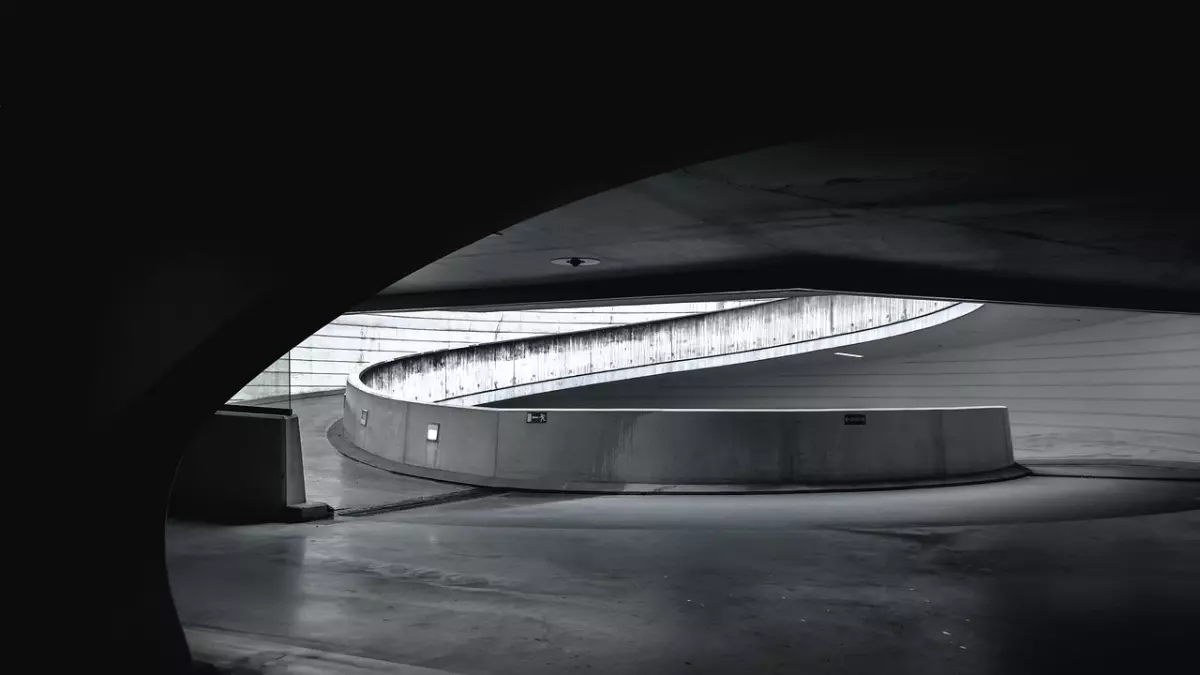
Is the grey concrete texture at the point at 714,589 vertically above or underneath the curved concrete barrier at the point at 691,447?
underneath

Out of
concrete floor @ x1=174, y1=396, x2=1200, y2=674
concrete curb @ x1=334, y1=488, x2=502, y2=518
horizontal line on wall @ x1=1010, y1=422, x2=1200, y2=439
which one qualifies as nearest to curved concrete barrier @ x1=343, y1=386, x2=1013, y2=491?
concrete curb @ x1=334, y1=488, x2=502, y2=518

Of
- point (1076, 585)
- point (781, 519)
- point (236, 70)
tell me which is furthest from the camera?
point (781, 519)

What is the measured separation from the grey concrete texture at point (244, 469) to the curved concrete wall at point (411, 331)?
48.6 feet

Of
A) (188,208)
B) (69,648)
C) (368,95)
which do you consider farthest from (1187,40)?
(69,648)

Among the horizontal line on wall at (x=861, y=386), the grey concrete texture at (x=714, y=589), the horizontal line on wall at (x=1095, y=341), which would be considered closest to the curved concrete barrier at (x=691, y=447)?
the grey concrete texture at (x=714, y=589)

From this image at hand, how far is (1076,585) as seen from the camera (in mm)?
7176

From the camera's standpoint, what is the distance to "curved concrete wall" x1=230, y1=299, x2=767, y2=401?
28.1 m

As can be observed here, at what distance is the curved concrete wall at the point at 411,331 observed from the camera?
28.1 meters

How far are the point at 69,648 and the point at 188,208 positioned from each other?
2.01m

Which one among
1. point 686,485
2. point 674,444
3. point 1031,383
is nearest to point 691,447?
point 674,444

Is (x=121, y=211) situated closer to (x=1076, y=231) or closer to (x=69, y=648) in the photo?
(x=69, y=648)

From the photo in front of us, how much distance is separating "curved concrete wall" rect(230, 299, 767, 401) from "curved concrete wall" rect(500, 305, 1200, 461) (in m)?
2.33

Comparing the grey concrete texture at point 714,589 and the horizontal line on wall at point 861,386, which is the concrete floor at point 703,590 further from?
the horizontal line on wall at point 861,386

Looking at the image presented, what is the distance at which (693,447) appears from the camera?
14.1m
